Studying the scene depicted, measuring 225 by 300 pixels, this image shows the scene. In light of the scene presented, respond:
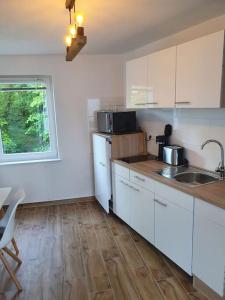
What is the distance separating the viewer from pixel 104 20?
6.82 feet

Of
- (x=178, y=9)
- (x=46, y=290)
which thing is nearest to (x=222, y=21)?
(x=178, y=9)

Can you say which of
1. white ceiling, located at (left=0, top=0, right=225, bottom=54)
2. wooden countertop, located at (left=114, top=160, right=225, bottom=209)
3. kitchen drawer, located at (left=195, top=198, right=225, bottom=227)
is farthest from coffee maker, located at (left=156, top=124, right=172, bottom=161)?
kitchen drawer, located at (left=195, top=198, right=225, bottom=227)

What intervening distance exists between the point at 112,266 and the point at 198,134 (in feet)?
5.13

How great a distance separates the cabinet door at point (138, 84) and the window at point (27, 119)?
4.27 ft

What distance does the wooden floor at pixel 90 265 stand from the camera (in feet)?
6.61

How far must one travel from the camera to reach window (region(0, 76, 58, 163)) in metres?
3.55

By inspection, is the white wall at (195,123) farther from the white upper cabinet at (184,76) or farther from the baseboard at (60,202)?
the baseboard at (60,202)

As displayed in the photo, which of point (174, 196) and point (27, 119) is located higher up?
point (27, 119)

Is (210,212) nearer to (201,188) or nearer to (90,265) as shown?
(201,188)

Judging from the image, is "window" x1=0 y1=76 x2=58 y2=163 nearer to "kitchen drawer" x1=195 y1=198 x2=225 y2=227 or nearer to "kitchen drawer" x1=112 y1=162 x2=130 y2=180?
"kitchen drawer" x1=112 y1=162 x2=130 y2=180

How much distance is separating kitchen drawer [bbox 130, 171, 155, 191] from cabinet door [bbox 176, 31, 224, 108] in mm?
781

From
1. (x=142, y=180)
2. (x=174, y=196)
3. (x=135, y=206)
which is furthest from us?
(x=135, y=206)

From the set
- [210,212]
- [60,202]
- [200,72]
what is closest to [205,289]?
[210,212]

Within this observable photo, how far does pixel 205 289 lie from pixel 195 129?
1459mm
